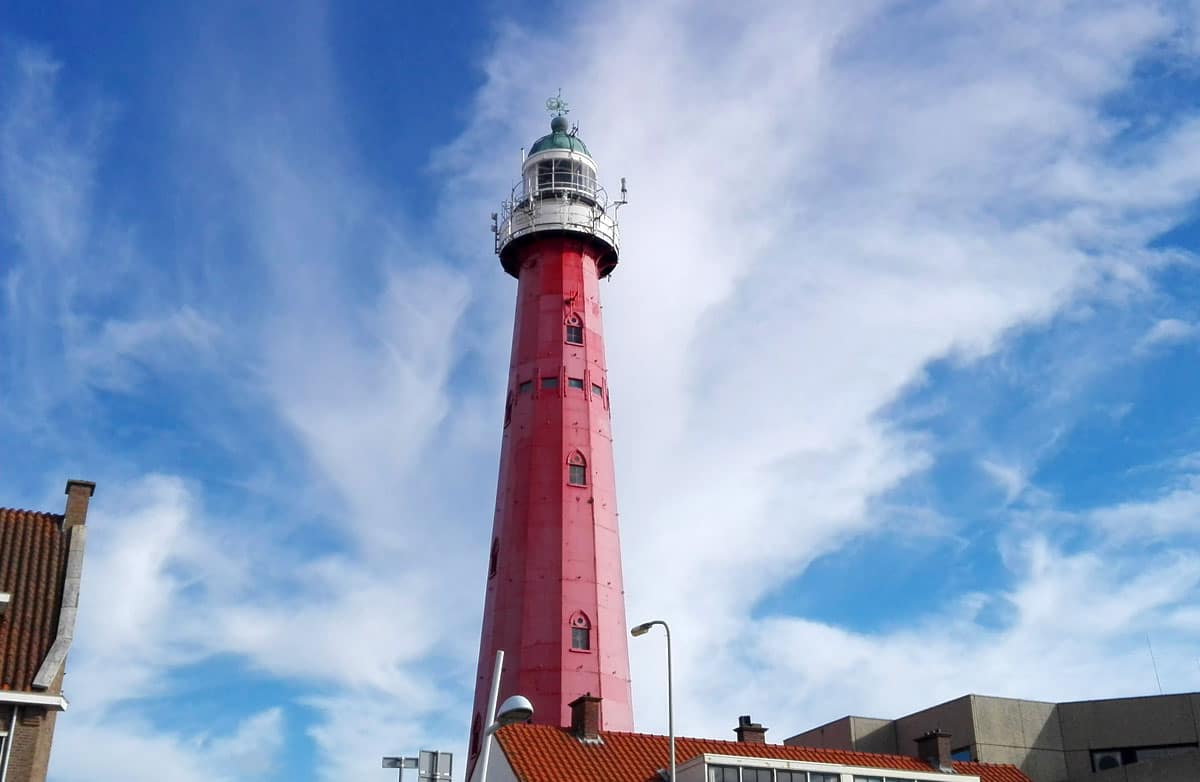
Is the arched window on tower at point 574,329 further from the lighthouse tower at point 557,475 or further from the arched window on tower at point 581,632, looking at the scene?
the arched window on tower at point 581,632

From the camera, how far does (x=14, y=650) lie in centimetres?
2919

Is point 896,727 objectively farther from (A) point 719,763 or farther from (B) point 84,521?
(B) point 84,521

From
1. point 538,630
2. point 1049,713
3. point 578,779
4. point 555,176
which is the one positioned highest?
point 555,176

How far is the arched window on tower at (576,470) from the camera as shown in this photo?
150 ft

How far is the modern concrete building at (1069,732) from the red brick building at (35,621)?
25.6 meters

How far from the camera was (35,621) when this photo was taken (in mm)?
30078

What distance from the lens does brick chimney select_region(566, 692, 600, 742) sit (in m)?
36.4

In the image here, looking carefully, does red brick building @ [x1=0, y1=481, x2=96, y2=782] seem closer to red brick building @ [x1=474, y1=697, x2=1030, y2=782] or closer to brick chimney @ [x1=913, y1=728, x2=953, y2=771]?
red brick building @ [x1=474, y1=697, x2=1030, y2=782]

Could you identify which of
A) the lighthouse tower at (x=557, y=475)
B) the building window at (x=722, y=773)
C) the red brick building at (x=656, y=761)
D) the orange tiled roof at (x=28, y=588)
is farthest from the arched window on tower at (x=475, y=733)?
the orange tiled roof at (x=28, y=588)

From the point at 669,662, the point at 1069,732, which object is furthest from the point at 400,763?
the point at 1069,732

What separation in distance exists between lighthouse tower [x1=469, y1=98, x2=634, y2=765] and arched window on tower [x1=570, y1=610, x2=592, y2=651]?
0.04m

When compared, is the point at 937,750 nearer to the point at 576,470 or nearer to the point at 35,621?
the point at 576,470

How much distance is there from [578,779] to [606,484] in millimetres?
14534

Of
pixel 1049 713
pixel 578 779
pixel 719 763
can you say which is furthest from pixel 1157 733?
pixel 578 779
